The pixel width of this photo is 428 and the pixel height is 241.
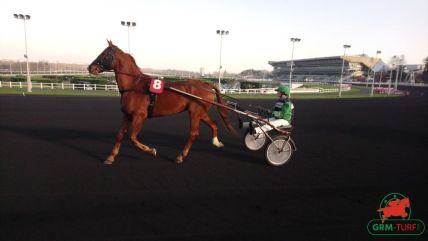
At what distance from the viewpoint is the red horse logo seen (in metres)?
3.51

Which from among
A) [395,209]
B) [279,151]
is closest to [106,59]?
[279,151]

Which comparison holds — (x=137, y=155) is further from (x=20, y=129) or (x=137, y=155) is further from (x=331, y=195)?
(x=20, y=129)

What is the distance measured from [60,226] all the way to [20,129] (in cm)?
672

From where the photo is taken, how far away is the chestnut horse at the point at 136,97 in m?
5.03

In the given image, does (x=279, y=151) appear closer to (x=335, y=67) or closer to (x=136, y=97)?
(x=136, y=97)

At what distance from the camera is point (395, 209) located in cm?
360

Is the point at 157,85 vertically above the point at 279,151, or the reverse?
the point at 157,85

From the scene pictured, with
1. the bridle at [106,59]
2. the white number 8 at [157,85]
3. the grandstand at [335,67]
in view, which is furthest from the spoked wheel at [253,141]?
the grandstand at [335,67]

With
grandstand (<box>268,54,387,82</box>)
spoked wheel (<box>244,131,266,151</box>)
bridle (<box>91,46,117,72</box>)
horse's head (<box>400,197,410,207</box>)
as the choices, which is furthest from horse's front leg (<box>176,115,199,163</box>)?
grandstand (<box>268,54,387,82</box>)

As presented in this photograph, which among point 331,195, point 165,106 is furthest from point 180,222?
point 165,106

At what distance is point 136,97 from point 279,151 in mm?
2971

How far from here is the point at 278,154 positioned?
5.45 m

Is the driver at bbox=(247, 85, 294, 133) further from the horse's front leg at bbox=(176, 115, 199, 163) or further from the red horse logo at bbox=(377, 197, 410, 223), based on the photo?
the red horse logo at bbox=(377, 197, 410, 223)

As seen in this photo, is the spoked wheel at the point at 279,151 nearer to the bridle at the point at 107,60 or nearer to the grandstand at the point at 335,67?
the bridle at the point at 107,60
